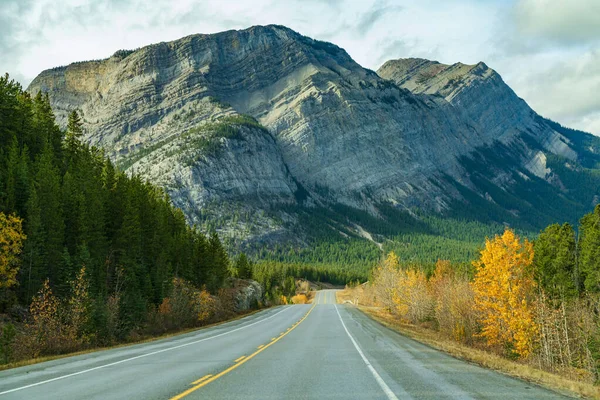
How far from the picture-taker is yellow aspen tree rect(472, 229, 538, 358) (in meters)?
44.7

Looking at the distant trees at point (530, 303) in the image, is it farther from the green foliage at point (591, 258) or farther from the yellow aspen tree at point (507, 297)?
the green foliage at point (591, 258)

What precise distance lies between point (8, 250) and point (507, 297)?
143 feet

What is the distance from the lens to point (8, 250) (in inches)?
1283

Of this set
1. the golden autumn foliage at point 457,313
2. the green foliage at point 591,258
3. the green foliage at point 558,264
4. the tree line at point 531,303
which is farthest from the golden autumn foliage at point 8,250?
the green foliage at point 591,258

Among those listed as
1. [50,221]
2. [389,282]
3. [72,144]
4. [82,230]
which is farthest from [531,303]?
[72,144]

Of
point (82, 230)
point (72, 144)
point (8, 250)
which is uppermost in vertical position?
point (72, 144)

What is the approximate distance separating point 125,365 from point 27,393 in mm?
4923

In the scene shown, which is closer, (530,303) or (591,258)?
(591,258)

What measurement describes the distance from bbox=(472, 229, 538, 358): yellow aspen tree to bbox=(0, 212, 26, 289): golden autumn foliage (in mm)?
39775

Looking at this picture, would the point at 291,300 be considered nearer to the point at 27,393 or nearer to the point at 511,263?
the point at 511,263

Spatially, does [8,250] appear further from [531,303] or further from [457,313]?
[531,303]

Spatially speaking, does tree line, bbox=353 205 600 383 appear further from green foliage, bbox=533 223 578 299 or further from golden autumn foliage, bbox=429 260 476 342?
golden autumn foliage, bbox=429 260 476 342

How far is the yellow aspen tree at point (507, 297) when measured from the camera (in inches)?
1759

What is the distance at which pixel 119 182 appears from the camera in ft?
190
